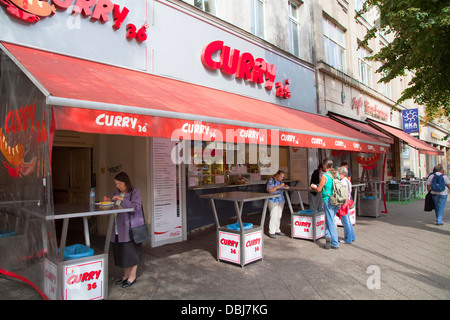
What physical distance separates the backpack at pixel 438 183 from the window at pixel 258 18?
641 centimetres

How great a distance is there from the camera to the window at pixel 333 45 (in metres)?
13.0

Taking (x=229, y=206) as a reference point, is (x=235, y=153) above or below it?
above

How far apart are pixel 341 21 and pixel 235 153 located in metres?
9.65

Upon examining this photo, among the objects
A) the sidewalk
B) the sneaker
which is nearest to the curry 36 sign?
the sidewalk

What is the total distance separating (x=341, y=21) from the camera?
14195 millimetres

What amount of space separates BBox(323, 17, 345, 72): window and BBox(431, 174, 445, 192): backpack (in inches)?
269

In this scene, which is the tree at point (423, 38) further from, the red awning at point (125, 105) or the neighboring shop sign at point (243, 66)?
the red awning at point (125, 105)

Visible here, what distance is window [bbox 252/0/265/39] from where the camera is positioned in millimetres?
9309

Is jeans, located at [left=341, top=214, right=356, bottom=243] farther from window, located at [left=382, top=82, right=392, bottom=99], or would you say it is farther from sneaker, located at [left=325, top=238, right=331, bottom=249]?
window, located at [left=382, top=82, right=392, bottom=99]

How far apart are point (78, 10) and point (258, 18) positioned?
601 centimetres
